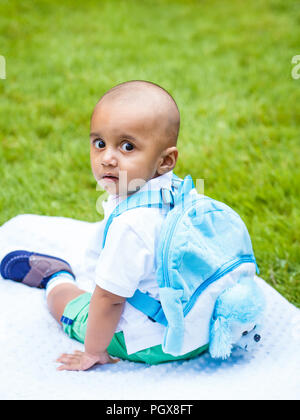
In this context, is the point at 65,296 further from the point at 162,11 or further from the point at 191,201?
the point at 162,11

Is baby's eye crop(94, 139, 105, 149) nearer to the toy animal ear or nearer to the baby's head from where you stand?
the baby's head

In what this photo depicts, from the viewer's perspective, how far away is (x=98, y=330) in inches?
62.4

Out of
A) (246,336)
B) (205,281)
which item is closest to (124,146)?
(205,281)

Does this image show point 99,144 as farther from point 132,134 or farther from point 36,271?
point 36,271

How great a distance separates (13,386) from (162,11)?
5656 millimetres

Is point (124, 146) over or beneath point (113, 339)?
over

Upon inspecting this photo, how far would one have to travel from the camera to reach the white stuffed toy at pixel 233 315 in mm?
1544

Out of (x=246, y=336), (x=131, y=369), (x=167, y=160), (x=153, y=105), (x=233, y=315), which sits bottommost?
(x=131, y=369)

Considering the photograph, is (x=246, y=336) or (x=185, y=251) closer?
(x=185, y=251)

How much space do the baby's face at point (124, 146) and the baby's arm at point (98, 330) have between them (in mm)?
316

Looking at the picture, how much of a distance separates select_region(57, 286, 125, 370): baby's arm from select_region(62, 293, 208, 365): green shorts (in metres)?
0.05

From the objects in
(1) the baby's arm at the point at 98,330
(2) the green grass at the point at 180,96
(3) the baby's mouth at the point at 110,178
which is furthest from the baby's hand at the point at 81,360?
(2) the green grass at the point at 180,96

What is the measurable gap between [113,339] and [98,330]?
0.14m

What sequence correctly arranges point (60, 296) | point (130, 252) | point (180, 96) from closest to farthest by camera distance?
point (130, 252) < point (60, 296) < point (180, 96)
